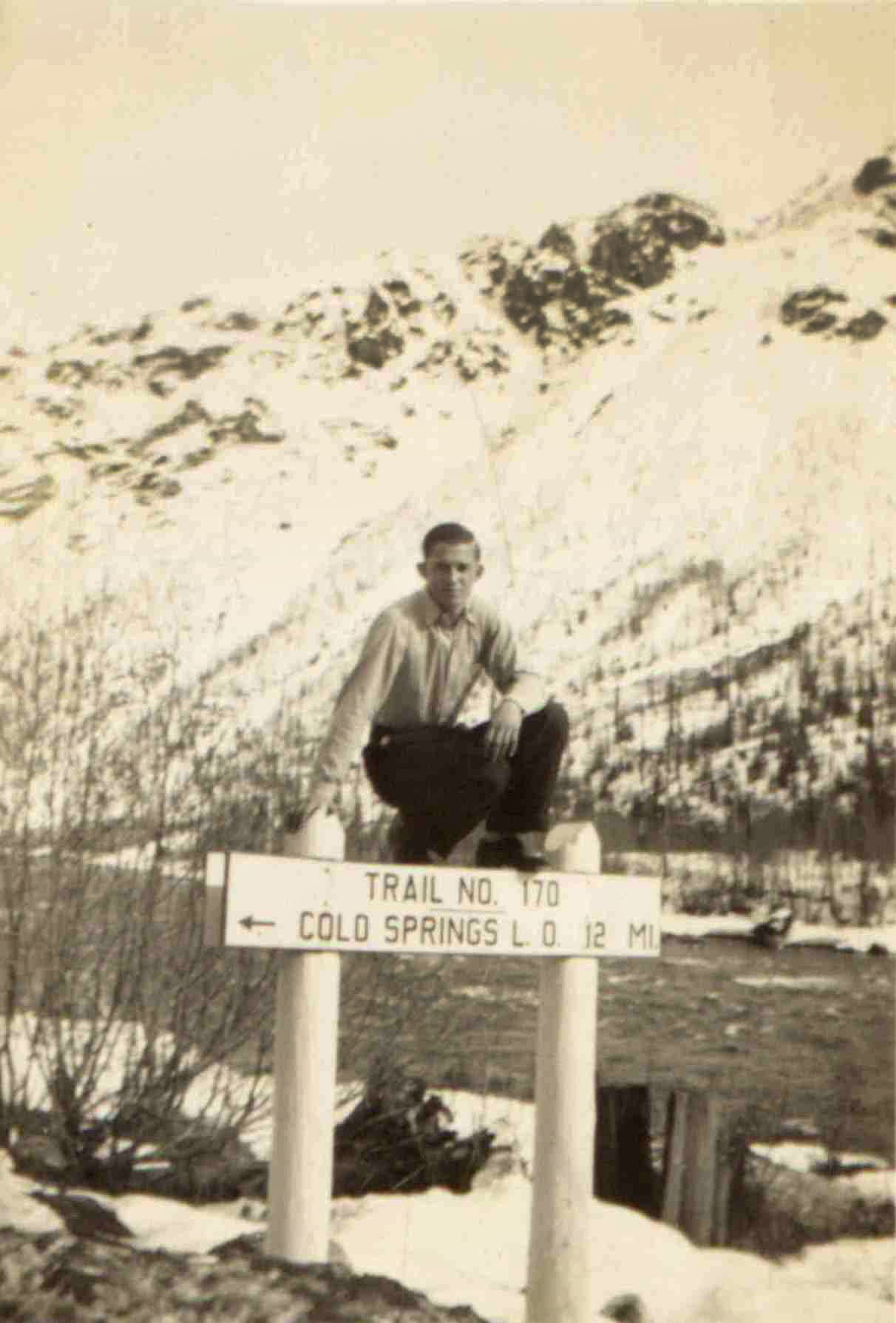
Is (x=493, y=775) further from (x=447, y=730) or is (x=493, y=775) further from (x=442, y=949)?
(x=442, y=949)

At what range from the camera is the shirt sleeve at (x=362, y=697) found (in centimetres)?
300

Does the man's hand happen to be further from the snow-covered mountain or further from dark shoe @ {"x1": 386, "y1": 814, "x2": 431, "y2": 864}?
the snow-covered mountain

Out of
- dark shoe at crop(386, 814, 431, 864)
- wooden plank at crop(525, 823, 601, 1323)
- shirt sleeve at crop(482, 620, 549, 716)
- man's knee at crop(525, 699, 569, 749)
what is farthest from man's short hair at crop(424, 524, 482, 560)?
wooden plank at crop(525, 823, 601, 1323)

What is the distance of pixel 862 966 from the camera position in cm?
380

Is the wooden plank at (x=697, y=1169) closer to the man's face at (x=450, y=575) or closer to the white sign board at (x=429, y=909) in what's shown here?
the white sign board at (x=429, y=909)

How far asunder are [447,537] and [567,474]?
56 cm

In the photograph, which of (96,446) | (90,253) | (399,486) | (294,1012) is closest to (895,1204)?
(294,1012)

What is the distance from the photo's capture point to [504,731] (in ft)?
10.0

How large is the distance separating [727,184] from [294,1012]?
2.17 metres

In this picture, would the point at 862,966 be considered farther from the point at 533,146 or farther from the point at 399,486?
the point at 533,146

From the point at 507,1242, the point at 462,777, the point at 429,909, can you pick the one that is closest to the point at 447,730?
the point at 462,777

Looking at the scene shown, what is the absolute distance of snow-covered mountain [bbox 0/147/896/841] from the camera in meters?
3.53

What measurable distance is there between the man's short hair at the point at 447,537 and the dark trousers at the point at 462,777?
0.37m

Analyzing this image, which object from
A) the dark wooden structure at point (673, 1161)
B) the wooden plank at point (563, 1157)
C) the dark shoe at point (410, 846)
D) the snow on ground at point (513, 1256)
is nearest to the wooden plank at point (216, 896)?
the dark shoe at point (410, 846)
